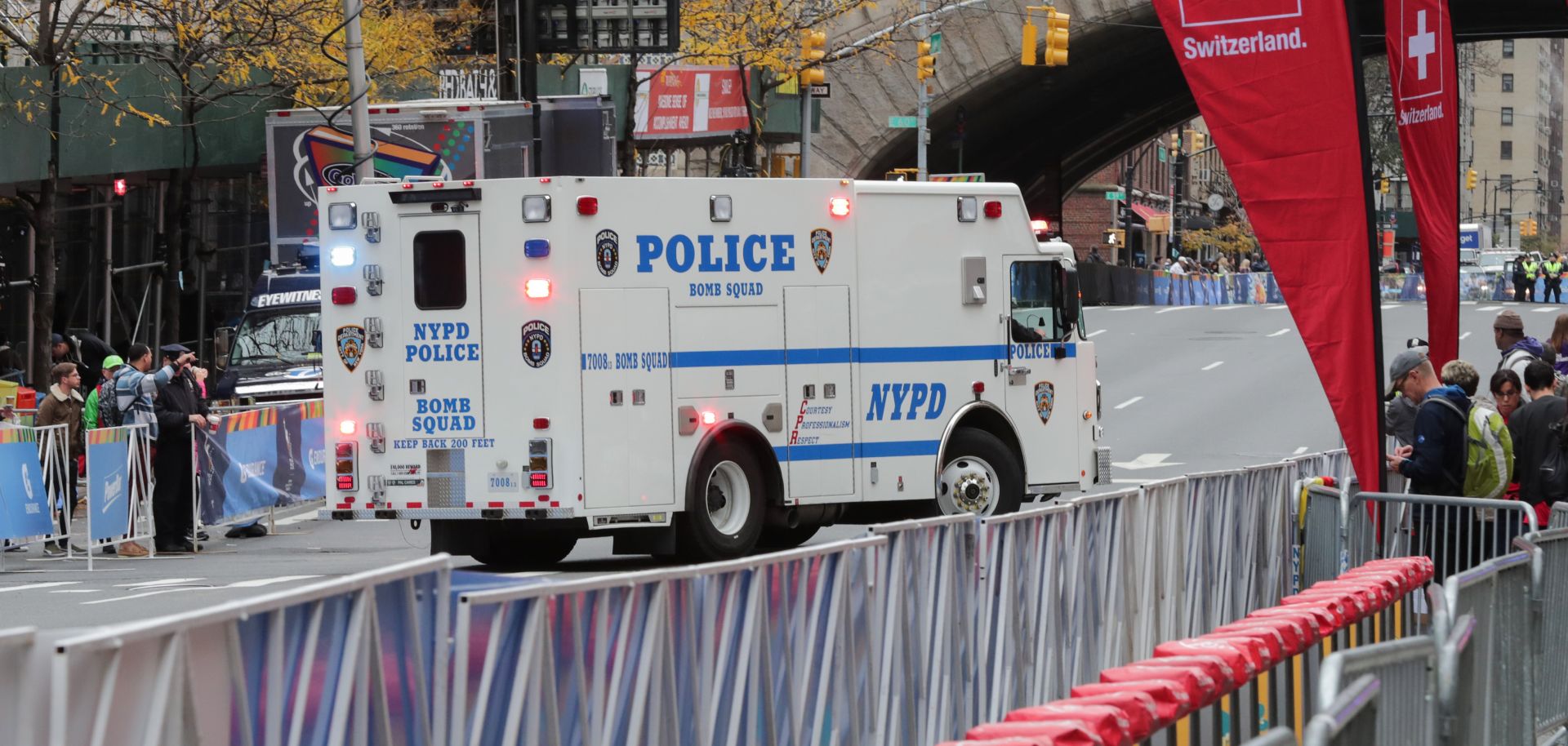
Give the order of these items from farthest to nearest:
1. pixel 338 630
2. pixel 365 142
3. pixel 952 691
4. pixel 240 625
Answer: pixel 365 142 < pixel 952 691 < pixel 338 630 < pixel 240 625

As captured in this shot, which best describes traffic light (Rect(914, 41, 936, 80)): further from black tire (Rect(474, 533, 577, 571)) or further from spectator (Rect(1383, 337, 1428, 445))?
spectator (Rect(1383, 337, 1428, 445))

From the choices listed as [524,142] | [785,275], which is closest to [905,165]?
[524,142]

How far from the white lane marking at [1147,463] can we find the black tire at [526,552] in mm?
10113

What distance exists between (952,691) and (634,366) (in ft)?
21.7

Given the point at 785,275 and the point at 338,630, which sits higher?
the point at 785,275

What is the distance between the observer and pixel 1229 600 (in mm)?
11359

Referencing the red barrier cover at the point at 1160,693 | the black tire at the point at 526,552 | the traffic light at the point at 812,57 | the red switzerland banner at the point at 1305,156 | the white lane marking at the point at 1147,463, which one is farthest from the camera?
the traffic light at the point at 812,57

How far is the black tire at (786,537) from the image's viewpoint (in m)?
16.9

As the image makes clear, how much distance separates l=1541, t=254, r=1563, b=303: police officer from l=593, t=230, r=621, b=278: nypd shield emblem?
53.7 meters

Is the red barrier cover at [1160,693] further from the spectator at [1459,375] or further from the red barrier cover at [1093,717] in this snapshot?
the spectator at [1459,375]

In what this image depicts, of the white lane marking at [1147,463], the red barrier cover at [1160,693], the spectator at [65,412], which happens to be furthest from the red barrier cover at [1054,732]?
the white lane marking at [1147,463]

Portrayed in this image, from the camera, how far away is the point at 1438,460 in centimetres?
1134

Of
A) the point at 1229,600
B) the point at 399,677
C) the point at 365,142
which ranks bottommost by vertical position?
the point at 1229,600

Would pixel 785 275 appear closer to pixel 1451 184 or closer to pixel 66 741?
pixel 1451 184
